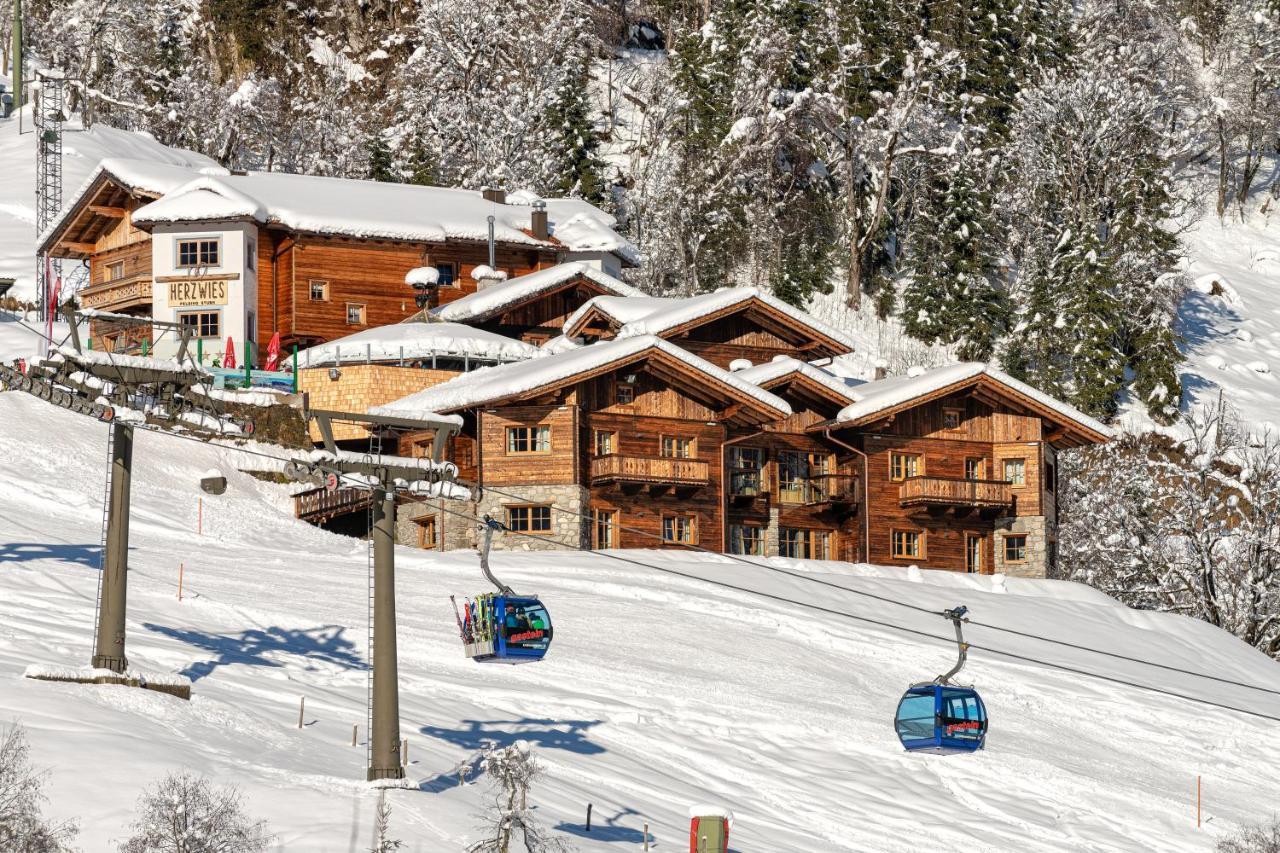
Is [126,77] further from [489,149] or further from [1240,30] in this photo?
[1240,30]

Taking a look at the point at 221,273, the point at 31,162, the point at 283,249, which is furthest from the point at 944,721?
the point at 31,162

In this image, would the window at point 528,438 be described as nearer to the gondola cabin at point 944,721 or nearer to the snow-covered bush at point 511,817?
the gondola cabin at point 944,721

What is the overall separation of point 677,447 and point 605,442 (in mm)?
2368

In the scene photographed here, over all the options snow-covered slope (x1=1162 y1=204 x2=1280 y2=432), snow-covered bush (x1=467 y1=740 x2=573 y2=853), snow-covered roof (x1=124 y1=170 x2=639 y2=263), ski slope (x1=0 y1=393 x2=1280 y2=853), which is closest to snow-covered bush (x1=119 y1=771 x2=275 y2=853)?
ski slope (x1=0 y1=393 x2=1280 y2=853)

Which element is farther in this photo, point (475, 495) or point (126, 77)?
point (126, 77)

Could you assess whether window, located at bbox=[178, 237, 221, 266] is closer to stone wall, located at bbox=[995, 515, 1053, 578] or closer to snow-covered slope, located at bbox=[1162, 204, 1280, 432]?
stone wall, located at bbox=[995, 515, 1053, 578]

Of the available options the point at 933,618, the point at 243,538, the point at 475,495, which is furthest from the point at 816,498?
the point at 475,495

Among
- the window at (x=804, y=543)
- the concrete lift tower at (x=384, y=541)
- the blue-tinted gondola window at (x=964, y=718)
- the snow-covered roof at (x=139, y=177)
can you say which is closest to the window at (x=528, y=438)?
the window at (x=804, y=543)

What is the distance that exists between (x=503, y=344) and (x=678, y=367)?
345 inches

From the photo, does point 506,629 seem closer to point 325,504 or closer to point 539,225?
point 325,504

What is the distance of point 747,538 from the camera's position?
58.0 metres

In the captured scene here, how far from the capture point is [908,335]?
83.9 metres

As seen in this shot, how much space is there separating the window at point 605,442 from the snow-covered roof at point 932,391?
7.50 metres

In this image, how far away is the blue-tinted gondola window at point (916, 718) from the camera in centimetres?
3262
